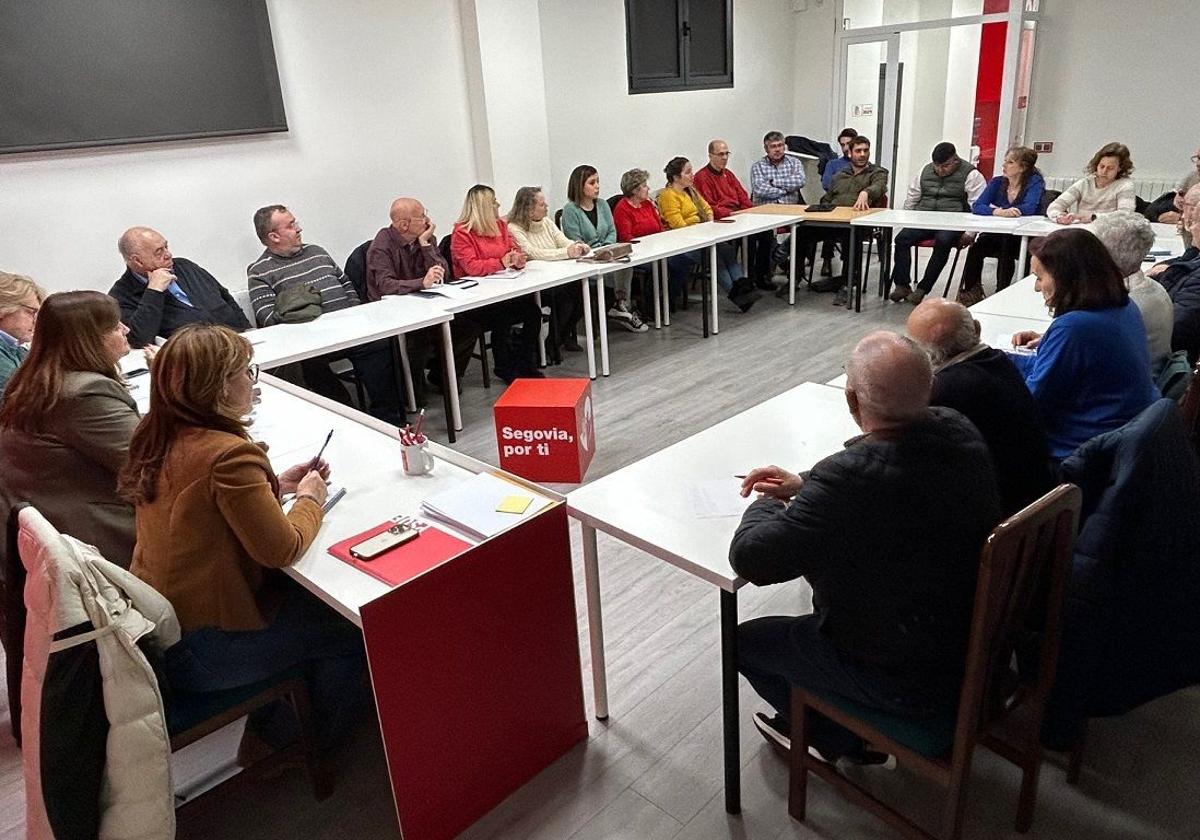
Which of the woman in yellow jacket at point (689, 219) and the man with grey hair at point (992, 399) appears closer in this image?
the man with grey hair at point (992, 399)

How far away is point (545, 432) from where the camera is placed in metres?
3.71

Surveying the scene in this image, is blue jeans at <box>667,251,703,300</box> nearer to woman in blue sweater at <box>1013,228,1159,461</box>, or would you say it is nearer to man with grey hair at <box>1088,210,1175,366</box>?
man with grey hair at <box>1088,210,1175,366</box>

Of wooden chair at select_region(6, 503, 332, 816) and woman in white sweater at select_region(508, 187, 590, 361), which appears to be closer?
wooden chair at select_region(6, 503, 332, 816)

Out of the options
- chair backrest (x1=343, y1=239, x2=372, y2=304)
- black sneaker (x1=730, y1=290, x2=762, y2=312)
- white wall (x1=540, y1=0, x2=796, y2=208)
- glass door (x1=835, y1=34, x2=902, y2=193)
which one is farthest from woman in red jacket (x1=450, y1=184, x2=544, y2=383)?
glass door (x1=835, y1=34, x2=902, y2=193)

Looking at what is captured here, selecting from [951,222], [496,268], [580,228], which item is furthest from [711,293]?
→ [951,222]

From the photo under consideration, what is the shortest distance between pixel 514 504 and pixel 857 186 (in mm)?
5893

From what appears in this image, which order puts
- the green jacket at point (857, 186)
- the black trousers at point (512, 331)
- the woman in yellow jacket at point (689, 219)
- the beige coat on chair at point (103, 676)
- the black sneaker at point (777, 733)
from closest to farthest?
the beige coat on chair at point (103, 676), the black sneaker at point (777, 733), the black trousers at point (512, 331), the woman in yellow jacket at point (689, 219), the green jacket at point (857, 186)

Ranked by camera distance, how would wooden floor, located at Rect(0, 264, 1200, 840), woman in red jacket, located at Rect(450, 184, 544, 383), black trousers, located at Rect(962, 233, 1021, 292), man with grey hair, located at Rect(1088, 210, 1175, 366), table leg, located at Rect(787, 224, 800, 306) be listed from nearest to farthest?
wooden floor, located at Rect(0, 264, 1200, 840) < man with grey hair, located at Rect(1088, 210, 1175, 366) < woman in red jacket, located at Rect(450, 184, 544, 383) < black trousers, located at Rect(962, 233, 1021, 292) < table leg, located at Rect(787, 224, 800, 306)

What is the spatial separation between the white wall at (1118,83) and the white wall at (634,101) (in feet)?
8.19

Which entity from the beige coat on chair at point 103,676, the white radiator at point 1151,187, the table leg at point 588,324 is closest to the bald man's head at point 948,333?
the beige coat on chair at point 103,676

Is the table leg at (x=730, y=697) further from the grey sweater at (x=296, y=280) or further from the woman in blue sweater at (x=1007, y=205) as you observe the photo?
the woman in blue sweater at (x=1007, y=205)

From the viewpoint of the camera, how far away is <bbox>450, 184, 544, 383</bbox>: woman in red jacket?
5098 mm

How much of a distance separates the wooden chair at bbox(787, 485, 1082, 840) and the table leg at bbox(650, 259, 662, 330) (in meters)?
4.64

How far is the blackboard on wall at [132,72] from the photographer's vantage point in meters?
4.07
